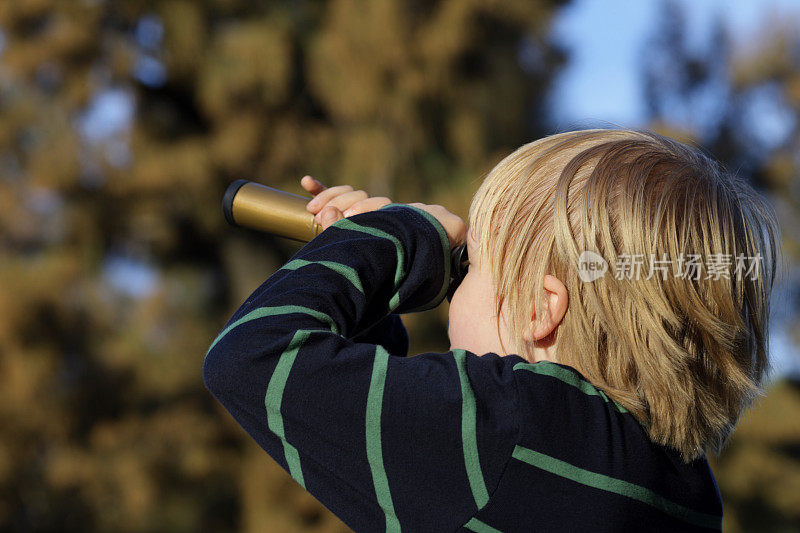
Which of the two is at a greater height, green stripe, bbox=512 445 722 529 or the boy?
the boy

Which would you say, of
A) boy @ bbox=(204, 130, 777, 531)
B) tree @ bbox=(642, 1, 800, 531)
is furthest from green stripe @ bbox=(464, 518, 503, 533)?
tree @ bbox=(642, 1, 800, 531)

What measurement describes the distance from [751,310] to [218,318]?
3728 mm

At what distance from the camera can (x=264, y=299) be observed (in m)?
0.54

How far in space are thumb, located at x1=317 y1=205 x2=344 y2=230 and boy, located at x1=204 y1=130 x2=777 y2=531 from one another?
0.24 feet

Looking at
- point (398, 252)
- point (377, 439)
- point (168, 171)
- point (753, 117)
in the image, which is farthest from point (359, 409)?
point (753, 117)

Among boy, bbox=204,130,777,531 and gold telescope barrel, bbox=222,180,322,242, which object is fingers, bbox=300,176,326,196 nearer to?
gold telescope barrel, bbox=222,180,322,242

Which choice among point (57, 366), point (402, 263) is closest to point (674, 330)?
point (402, 263)

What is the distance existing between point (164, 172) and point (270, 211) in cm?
302

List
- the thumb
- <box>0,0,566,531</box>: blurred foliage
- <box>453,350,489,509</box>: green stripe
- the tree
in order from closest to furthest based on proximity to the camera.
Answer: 1. <box>453,350,489,509</box>: green stripe
2. the thumb
3. <box>0,0,566,531</box>: blurred foliage
4. the tree

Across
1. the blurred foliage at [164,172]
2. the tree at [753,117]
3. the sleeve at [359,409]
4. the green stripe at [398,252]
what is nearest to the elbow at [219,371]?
the sleeve at [359,409]

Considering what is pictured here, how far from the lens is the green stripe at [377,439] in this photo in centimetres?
48

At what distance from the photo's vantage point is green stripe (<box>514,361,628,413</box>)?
51 centimetres

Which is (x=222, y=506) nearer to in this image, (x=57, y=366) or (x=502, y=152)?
(x=57, y=366)

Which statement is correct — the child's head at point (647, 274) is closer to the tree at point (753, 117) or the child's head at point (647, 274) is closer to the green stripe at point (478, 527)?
the green stripe at point (478, 527)
